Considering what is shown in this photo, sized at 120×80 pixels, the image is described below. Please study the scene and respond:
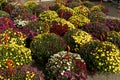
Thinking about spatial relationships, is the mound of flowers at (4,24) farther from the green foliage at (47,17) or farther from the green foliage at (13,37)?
the green foliage at (47,17)

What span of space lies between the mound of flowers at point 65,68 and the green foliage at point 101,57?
0.58 m

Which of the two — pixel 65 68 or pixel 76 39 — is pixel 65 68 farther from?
pixel 76 39

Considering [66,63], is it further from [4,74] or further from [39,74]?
[4,74]

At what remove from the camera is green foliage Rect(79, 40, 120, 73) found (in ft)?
24.2

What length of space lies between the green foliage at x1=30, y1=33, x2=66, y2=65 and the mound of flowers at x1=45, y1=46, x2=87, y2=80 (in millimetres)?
486

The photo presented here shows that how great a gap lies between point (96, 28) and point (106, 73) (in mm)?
2266

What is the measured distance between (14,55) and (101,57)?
92.8 inches

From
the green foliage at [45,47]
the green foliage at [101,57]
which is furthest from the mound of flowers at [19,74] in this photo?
the green foliage at [101,57]

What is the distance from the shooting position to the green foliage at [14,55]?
6.72 m

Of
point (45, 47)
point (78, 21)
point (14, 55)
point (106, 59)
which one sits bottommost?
point (78, 21)

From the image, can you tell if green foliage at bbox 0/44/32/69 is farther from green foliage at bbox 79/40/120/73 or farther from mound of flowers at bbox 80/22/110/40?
mound of flowers at bbox 80/22/110/40

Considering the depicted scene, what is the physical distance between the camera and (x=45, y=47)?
7617 mm

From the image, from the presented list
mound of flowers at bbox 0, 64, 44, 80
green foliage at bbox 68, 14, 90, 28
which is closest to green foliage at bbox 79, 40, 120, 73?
mound of flowers at bbox 0, 64, 44, 80

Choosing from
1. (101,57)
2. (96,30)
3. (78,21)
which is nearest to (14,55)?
(101,57)
